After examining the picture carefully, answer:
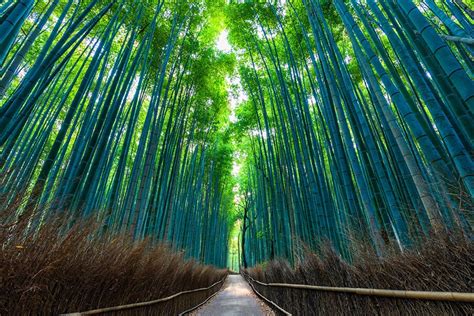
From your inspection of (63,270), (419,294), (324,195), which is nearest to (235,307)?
(324,195)

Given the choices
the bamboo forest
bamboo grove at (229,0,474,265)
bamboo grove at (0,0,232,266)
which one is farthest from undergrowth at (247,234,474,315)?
bamboo grove at (0,0,232,266)

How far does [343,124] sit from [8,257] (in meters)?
2.95

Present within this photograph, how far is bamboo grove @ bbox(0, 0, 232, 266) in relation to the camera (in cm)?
236

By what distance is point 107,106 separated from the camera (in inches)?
126

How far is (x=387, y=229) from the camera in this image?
232 centimetres

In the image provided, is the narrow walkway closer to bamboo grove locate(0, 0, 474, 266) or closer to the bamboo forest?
the bamboo forest

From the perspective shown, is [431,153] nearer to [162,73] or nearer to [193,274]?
[162,73]

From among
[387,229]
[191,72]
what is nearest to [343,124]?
[387,229]

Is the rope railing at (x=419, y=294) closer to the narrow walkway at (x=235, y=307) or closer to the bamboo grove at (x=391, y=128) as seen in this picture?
the bamboo grove at (x=391, y=128)

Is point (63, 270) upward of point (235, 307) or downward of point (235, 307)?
upward

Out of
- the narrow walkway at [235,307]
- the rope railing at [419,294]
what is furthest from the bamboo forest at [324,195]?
the narrow walkway at [235,307]

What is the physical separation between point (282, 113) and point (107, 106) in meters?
3.46

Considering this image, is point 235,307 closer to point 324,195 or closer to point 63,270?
point 324,195

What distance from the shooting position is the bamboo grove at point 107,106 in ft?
7.75
